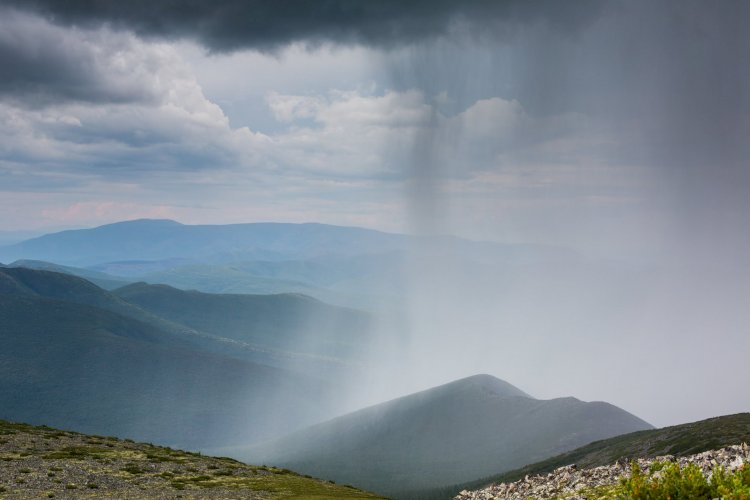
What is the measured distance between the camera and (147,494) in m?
60.2

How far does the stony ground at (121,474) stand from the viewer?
6047cm

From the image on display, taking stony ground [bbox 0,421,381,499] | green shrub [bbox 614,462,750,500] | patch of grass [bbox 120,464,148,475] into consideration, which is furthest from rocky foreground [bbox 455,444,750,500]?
patch of grass [bbox 120,464,148,475]

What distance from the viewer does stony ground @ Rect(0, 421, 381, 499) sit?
198ft

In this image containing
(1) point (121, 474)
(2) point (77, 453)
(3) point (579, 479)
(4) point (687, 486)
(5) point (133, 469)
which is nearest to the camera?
(4) point (687, 486)

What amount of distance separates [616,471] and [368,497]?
3384 centimetres

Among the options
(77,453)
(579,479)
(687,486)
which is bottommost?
(77,453)

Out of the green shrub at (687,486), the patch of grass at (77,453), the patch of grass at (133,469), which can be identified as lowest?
the patch of grass at (133,469)

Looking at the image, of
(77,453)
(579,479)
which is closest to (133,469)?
(77,453)

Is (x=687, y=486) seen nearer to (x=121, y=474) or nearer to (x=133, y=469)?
→ (x=121, y=474)

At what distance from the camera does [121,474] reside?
68812mm

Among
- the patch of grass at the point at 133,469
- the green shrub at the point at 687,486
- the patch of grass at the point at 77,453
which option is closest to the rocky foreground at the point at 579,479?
the green shrub at the point at 687,486

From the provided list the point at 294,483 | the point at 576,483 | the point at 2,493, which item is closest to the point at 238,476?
the point at 294,483

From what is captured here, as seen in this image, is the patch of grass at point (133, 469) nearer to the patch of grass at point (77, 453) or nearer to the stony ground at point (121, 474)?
the stony ground at point (121, 474)

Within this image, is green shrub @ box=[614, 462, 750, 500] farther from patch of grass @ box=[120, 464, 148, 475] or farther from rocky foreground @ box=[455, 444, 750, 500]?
patch of grass @ box=[120, 464, 148, 475]
